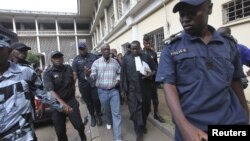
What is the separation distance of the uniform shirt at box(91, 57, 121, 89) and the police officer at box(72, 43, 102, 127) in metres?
1.17

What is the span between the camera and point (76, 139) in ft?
18.1

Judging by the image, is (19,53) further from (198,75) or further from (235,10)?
(235,10)

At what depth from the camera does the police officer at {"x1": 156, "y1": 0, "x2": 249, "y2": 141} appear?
139cm

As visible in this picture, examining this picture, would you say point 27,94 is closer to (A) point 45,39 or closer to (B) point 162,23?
(B) point 162,23

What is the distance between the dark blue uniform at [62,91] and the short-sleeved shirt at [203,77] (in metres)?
3.16

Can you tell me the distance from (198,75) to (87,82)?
16.1 feet

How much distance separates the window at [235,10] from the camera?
5316 millimetres

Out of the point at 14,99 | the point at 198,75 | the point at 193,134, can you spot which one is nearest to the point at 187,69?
the point at 198,75


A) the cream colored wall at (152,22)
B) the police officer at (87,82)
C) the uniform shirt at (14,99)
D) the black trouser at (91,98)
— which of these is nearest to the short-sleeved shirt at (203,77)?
the uniform shirt at (14,99)

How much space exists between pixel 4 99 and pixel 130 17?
11150 mm

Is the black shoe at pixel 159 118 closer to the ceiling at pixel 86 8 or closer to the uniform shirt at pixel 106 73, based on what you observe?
Answer: the uniform shirt at pixel 106 73

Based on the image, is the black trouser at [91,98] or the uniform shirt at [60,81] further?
the black trouser at [91,98]

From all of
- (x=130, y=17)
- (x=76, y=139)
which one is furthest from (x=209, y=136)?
(x=130, y=17)

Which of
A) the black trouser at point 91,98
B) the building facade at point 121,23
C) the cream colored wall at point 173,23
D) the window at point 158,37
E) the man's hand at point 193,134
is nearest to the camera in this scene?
the man's hand at point 193,134
